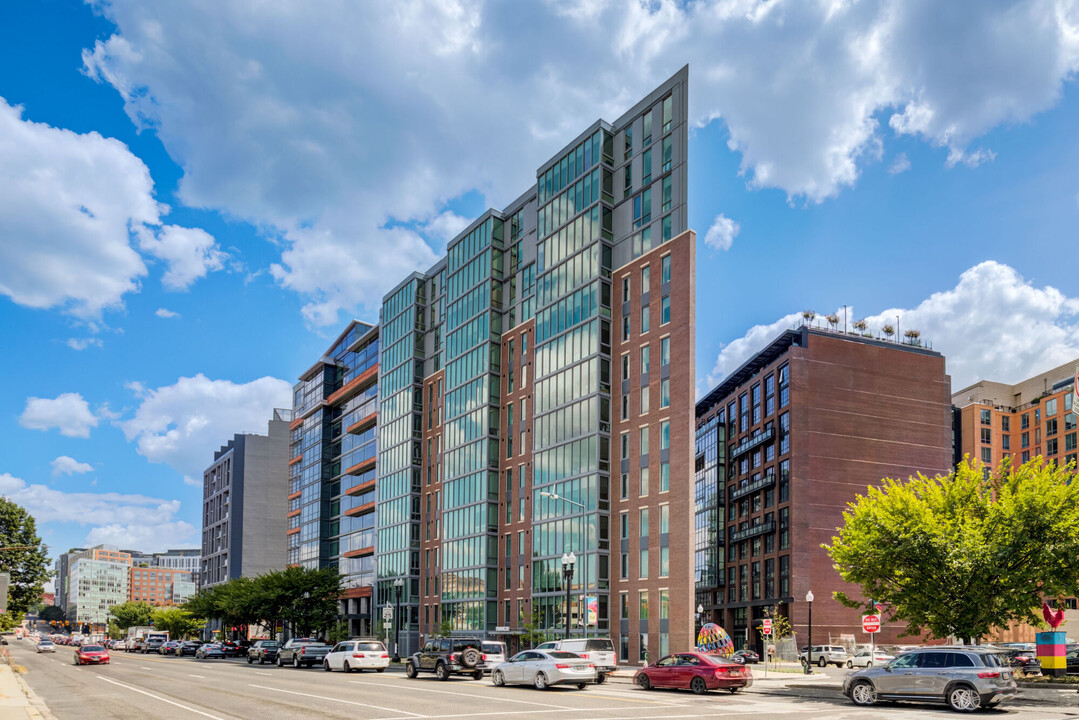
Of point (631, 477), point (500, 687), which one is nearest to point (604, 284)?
point (631, 477)

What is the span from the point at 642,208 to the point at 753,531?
56.6 metres

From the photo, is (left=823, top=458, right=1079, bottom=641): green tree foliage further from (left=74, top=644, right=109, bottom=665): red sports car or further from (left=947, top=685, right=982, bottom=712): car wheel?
(left=74, top=644, right=109, bottom=665): red sports car

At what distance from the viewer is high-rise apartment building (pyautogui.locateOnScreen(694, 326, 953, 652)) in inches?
3883

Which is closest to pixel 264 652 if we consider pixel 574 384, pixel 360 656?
pixel 360 656

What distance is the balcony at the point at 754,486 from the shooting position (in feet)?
350

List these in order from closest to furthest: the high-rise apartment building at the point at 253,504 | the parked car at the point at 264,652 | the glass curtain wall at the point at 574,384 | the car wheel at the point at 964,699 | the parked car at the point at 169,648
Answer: the car wheel at the point at 964,699, the glass curtain wall at the point at 574,384, the parked car at the point at 264,652, the parked car at the point at 169,648, the high-rise apartment building at the point at 253,504

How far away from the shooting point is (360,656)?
1913 inches

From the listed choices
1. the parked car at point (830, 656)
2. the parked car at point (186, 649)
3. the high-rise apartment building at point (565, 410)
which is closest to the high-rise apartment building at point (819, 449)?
the parked car at point (830, 656)

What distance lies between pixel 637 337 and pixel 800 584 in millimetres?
45880

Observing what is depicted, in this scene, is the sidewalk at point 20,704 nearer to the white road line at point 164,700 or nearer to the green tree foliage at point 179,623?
the white road line at point 164,700

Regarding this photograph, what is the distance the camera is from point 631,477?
63.9 m

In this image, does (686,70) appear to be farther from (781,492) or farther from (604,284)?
(781,492)

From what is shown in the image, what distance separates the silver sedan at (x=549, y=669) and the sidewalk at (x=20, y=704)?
53.0 feet

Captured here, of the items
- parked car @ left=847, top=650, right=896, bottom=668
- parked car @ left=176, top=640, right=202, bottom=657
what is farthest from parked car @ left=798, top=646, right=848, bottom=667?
parked car @ left=176, top=640, right=202, bottom=657
